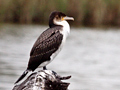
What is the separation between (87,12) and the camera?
5400cm

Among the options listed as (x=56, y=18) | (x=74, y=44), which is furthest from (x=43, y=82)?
(x=74, y=44)

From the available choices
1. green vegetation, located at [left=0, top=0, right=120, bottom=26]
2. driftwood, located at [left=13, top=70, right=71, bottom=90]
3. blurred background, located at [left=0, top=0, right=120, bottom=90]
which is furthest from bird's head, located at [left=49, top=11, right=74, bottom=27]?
green vegetation, located at [left=0, top=0, right=120, bottom=26]

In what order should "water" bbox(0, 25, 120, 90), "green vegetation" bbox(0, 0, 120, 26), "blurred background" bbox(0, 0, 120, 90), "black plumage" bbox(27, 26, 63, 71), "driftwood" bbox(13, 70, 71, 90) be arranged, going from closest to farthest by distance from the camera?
"driftwood" bbox(13, 70, 71, 90) < "black plumage" bbox(27, 26, 63, 71) < "water" bbox(0, 25, 120, 90) < "blurred background" bbox(0, 0, 120, 90) < "green vegetation" bbox(0, 0, 120, 26)

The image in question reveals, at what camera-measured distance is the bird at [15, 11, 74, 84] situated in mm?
6082

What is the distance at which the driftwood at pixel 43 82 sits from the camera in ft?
17.5

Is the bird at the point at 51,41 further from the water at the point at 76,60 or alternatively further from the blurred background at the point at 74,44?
the blurred background at the point at 74,44

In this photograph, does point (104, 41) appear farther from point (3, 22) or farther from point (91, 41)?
point (3, 22)

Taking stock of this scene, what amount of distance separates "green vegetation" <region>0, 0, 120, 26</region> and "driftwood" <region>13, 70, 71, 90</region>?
41836 millimetres

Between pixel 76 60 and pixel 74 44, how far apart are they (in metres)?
8.82

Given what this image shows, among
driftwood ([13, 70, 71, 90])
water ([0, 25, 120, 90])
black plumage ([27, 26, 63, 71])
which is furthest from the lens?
water ([0, 25, 120, 90])

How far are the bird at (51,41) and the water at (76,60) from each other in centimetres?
914

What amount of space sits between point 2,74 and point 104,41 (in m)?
21.5

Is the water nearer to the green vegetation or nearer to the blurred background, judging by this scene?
the blurred background

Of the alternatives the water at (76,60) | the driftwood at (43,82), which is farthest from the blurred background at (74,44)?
the driftwood at (43,82)
